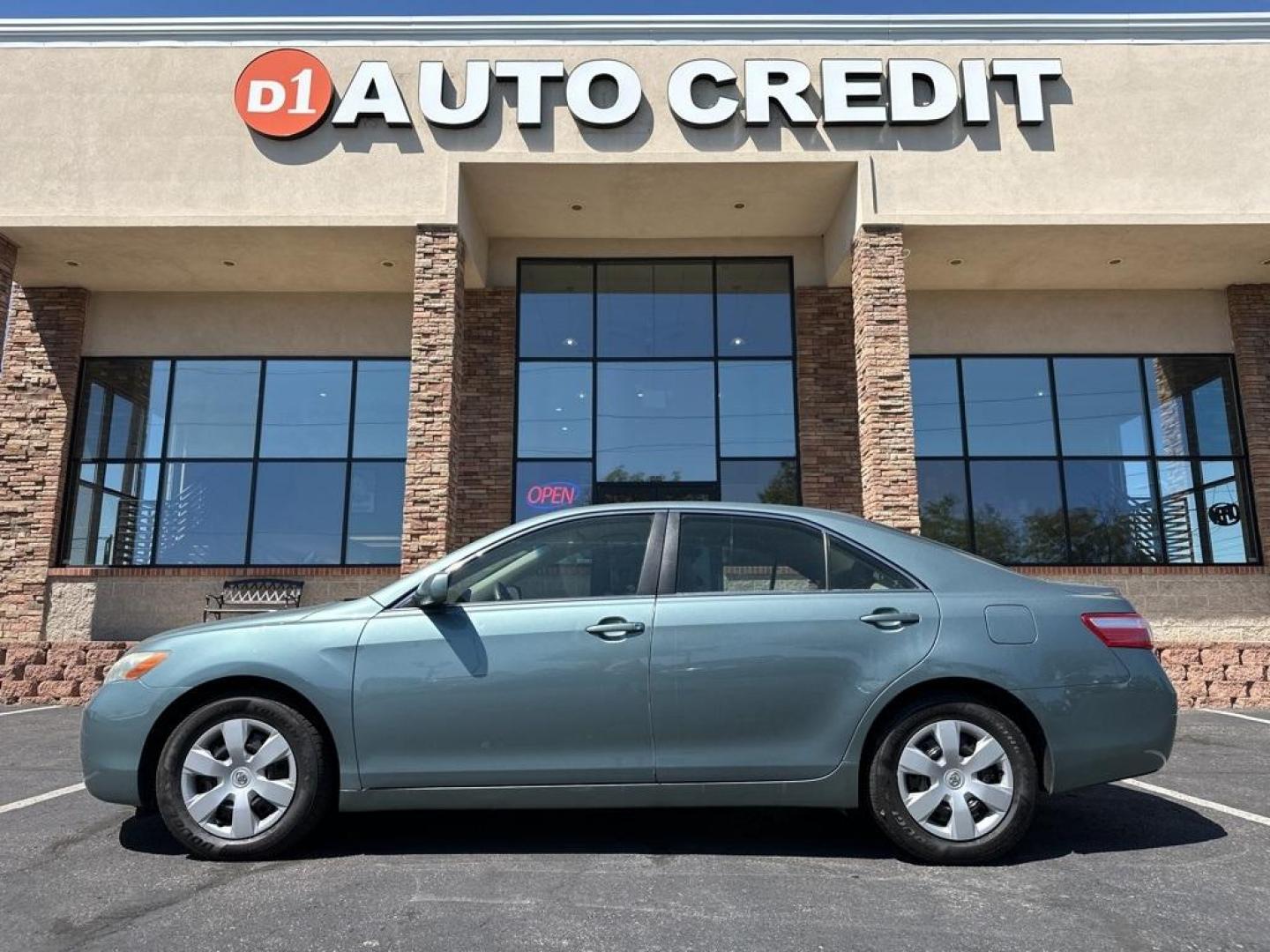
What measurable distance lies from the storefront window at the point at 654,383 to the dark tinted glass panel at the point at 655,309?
0.02 m

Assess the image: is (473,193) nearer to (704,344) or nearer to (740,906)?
(704,344)

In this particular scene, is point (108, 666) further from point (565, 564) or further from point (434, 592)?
point (565, 564)

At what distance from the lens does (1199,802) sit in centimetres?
456

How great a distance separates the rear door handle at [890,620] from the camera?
355 cm

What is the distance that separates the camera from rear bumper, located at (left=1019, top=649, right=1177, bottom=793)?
3463 mm

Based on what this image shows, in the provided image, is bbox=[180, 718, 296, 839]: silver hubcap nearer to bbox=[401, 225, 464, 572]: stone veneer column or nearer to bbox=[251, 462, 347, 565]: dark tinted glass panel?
bbox=[401, 225, 464, 572]: stone veneer column

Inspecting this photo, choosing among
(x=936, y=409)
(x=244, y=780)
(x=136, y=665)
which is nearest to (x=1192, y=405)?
(x=936, y=409)

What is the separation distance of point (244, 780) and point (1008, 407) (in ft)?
42.1

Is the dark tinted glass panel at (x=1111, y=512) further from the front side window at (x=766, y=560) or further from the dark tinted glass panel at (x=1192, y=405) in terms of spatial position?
the front side window at (x=766, y=560)

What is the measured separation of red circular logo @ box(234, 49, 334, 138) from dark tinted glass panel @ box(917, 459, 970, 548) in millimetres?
10326

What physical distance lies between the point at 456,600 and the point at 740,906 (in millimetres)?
1674

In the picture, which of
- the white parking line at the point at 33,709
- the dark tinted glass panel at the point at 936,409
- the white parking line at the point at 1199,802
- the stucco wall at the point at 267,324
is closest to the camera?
the white parking line at the point at 1199,802

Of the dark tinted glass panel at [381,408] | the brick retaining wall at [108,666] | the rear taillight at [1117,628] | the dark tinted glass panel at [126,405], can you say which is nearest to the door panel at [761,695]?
the rear taillight at [1117,628]

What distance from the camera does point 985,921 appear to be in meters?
2.87
